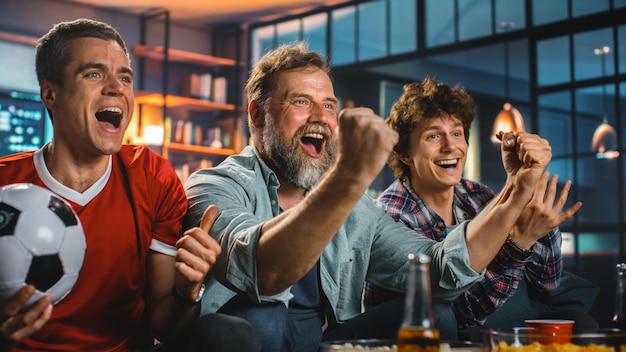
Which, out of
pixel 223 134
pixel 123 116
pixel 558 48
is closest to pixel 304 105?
pixel 123 116

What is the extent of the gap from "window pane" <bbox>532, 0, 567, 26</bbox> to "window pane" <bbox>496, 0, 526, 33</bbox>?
11 centimetres

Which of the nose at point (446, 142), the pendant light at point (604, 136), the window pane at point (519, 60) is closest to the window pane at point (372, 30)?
the window pane at point (519, 60)

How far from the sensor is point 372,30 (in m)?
7.00

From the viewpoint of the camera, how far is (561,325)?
1.36 m

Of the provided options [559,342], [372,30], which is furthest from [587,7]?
[559,342]

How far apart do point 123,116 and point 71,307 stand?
435mm

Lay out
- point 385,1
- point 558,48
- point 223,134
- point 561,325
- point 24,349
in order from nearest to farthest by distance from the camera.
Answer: point 561,325, point 24,349, point 558,48, point 385,1, point 223,134

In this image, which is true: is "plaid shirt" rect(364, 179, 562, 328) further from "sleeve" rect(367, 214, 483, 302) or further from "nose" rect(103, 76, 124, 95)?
"nose" rect(103, 76, 124, 95)

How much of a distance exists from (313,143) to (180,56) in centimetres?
550

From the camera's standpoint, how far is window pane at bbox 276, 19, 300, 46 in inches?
299

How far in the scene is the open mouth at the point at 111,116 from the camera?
5.47 feet

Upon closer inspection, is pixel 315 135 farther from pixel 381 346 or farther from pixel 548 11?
pixel 548 11

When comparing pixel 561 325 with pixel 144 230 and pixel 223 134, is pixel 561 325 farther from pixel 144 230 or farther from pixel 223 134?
pixel 223 134

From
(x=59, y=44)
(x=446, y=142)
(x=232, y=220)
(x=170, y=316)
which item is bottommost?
(x=170, y=316)
